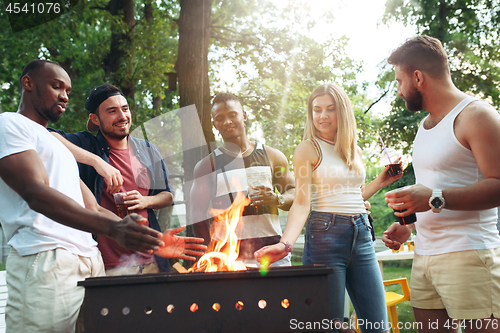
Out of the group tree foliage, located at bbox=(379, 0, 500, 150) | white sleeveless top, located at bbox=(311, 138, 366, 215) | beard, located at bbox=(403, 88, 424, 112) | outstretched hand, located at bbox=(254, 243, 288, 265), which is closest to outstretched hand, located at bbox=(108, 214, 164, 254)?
outstretched hand, located at bbox=(254, 243, 288, 265)

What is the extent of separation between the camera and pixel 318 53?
970cm

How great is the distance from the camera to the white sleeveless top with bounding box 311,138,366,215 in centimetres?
266

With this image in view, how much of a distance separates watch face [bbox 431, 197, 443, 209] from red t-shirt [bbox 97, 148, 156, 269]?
2.05m

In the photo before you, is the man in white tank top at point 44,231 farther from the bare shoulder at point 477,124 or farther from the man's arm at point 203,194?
the bare shoulder at point 477,124

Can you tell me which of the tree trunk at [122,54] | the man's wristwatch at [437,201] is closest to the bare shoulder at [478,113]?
the man's wristwatch at [437,201]

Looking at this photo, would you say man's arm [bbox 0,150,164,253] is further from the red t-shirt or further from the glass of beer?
the red t-shirt

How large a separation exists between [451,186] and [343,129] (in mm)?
959

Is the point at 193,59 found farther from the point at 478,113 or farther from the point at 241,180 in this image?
the point at 478,113

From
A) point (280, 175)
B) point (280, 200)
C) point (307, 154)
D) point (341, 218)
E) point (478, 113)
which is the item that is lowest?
point (341, 218)

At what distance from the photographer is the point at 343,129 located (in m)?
2.81

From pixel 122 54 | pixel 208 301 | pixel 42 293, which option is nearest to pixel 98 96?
pixel 42 293

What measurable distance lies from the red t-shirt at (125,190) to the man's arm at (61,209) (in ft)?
3.21

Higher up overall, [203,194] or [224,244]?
[203,194]

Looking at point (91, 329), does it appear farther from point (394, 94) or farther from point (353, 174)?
point (394, 94)
